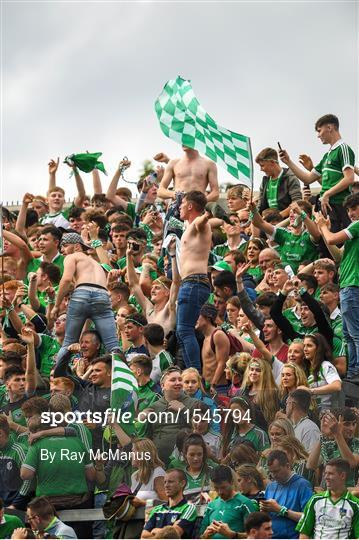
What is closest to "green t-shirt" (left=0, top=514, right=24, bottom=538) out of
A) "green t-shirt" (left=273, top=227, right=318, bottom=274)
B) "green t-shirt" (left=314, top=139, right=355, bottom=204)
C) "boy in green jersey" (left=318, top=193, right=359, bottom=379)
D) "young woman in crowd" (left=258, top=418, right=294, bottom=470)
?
"young woman in crowd" (left=258, top=418, right=294, bottom=470)

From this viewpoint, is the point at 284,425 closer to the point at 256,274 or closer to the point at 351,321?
the point at 351,321

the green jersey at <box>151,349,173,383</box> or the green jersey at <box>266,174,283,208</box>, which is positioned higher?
the green jersey at <box>266,174,283,208</box>

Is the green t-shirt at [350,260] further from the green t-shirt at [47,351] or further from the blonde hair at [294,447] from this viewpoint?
the green t-shirt at [47,351]

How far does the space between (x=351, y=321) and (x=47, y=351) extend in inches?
137

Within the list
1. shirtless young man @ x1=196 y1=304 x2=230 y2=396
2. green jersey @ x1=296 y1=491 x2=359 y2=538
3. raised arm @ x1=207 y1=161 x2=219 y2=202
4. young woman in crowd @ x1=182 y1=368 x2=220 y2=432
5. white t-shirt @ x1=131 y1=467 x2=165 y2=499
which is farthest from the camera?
raised arm @ x1=207 y1=161 x2=219 y2=202

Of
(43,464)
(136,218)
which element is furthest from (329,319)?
(136,218)

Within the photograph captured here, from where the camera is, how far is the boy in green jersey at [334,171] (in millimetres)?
19688

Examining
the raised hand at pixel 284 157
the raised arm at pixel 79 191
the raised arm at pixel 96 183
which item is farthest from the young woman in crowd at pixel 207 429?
the raised arm at pixel 96 183

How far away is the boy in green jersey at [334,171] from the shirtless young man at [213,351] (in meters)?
2.56

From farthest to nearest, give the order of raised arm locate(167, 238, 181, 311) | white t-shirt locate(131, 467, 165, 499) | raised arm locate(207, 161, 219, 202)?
raised arm locate(207, 161, 219, 202) < raised arm locate(167, 238, 181, 311) < white t-shirt locate(131, 467, 165, 499)

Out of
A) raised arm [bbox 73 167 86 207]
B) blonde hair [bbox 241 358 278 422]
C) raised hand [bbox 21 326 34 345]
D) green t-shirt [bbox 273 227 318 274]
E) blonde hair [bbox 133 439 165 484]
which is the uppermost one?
raised arm [bbox 73 167 86 207]

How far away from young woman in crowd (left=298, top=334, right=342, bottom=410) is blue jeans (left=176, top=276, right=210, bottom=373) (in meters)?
1.63

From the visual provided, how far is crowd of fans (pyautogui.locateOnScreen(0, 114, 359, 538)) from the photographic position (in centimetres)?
1497

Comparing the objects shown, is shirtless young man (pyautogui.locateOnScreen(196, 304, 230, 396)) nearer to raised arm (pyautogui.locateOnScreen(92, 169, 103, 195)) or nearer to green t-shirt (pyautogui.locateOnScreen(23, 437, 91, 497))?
green t-shirt (pyautogui.locateOnScreen(23, 437, 91, 497))
